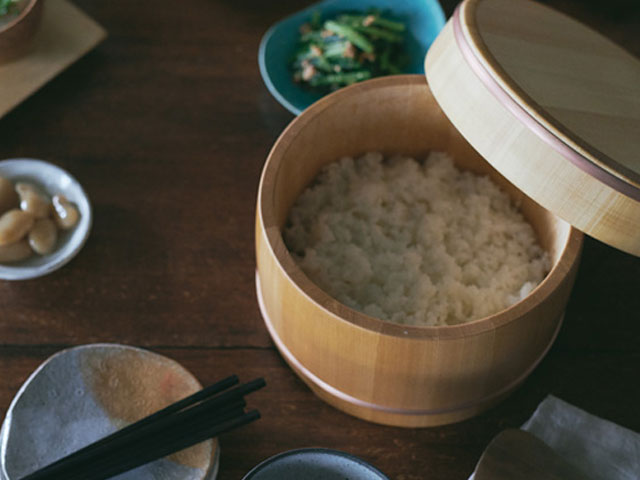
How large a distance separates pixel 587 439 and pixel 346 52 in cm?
72

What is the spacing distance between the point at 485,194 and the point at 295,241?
0.95ft

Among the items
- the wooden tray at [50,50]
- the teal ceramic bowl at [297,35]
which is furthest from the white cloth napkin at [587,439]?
the wooden tray at [50,50]

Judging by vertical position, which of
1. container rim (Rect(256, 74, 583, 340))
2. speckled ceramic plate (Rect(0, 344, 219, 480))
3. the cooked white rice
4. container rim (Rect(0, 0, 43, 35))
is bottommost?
speckled ceramic plate (Rect(0, 344, 219, 480))

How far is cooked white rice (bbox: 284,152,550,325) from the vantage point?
38.9 inches

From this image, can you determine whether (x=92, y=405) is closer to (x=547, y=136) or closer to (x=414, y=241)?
(x=414, y=241)

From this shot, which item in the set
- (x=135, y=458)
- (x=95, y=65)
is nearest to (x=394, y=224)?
(x=135, y=458)

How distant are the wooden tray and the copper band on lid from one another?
73 cm

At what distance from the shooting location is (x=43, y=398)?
96 cm

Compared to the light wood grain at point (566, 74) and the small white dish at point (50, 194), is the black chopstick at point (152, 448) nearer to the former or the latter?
the small white dish at point (50, 194)

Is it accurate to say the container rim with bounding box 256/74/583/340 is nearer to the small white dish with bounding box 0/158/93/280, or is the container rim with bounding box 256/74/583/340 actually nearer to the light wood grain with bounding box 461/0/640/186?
the light wood grain with bounding box 461/0/640/186

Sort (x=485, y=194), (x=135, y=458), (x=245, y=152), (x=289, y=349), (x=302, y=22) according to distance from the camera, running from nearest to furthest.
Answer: (x=135, y=458)
(x=289, y=349)
(x=485, y=194)
(x=245, y=152)
(x=302, y=22)

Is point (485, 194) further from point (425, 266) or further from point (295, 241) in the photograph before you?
point (295, 241)

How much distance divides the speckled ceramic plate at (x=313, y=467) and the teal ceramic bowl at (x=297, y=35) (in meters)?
0.61

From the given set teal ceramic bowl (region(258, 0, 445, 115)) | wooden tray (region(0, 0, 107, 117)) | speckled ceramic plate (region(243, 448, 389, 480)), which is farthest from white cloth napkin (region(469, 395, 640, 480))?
wooden tray (region(0, 0, 107, 117))
